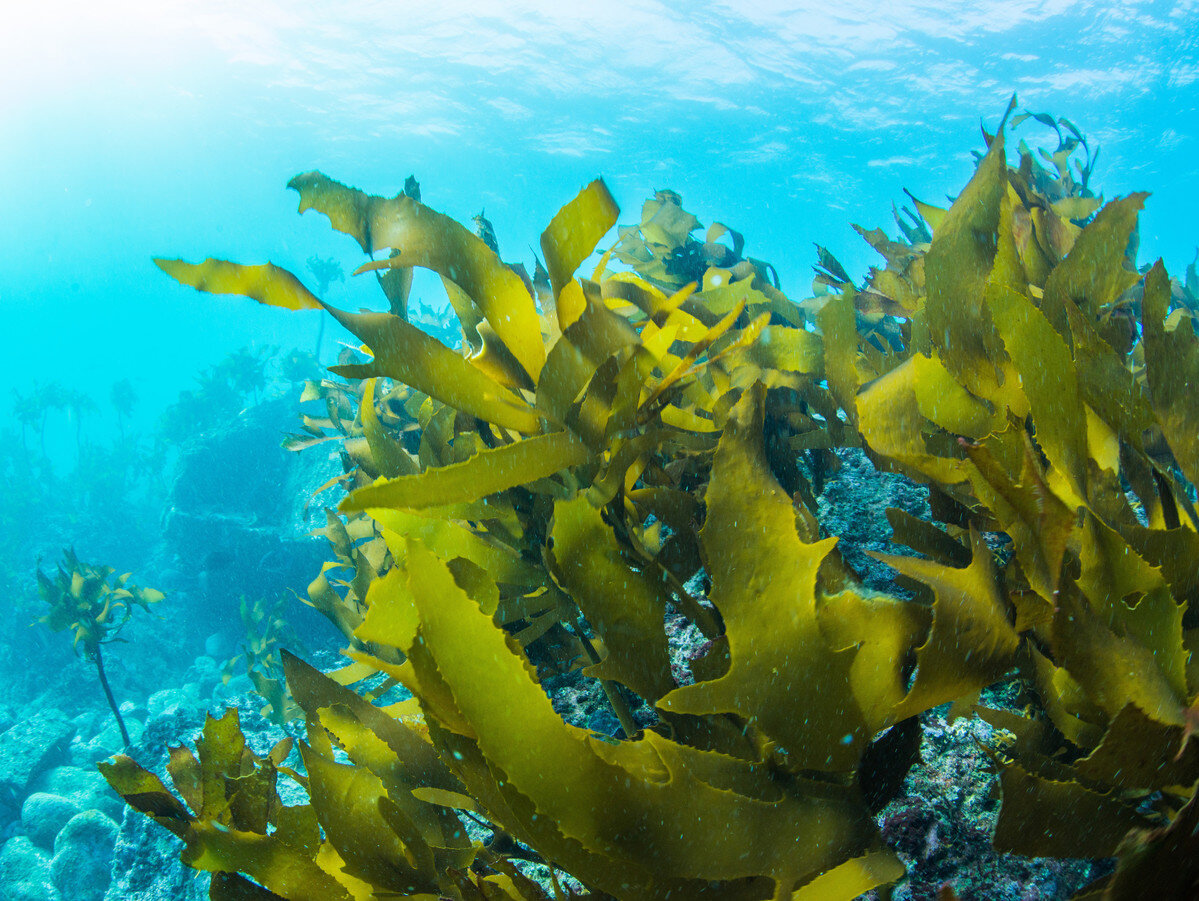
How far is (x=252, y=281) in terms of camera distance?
0.63m

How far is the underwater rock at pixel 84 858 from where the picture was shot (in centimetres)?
584

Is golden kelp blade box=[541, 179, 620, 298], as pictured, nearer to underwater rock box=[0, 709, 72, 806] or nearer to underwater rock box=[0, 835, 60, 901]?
underwater rock box=[0, 835, 60, 901]

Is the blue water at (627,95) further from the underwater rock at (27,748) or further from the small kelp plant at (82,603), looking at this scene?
the underwater rock at (27,748)

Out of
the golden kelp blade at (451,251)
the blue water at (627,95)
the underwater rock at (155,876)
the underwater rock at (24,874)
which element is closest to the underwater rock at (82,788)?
the underwater rock at (24,874)

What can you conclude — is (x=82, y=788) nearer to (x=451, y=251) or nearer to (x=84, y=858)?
(x=84, y=858)

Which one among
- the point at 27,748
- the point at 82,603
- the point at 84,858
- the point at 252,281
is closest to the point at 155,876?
the point at 252,281

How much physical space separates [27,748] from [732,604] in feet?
41.8

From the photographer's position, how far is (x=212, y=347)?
75.1m

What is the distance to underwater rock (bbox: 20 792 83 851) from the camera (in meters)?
6.84

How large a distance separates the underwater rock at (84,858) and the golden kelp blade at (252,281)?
8.11 m

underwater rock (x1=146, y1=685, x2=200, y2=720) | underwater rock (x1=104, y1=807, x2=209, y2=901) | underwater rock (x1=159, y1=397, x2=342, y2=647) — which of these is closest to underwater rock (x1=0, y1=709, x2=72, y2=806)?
underwater rock (x1=146, y1=685, x2=200, y2=720)

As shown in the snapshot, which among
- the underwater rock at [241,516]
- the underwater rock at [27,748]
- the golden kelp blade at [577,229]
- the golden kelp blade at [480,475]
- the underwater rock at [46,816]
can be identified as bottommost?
the golden kelp blade at [480,475]

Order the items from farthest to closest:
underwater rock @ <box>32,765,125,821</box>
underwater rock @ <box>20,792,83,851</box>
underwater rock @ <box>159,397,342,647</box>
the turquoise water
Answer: underwater rock @ <box>159,397,342,647</box> → the turquoise water → underwater rock @ <box>32,765,125,821</box> → underwater rock @ <box>20,792,83,851</box>

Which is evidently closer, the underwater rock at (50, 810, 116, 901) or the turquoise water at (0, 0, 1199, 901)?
the underwater rock at (50, 810, 116, 901)
